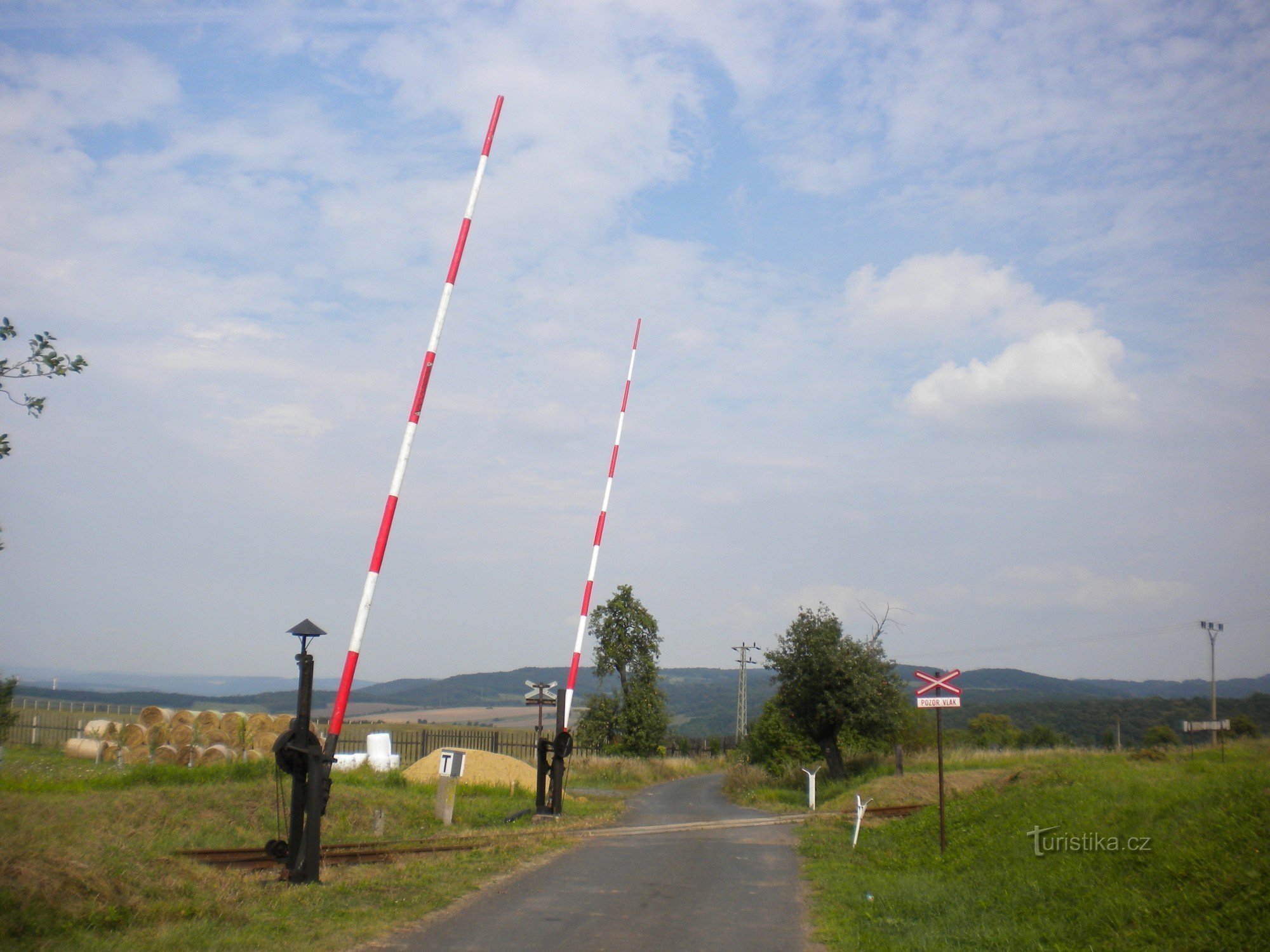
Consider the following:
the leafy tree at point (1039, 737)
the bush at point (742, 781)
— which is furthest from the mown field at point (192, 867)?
the leafy tree at point (1039, 737)

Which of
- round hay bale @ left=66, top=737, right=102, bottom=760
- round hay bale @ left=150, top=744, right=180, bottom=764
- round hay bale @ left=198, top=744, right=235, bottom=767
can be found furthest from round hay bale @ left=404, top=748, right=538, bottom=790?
round hay bale @ left=66, top=737, right=102, bottom=760

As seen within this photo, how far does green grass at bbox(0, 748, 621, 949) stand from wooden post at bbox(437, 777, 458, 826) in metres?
0.21

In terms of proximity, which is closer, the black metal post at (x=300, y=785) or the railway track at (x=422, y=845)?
the black metal post at (x=300, y=785)

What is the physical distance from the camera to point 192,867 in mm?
9953

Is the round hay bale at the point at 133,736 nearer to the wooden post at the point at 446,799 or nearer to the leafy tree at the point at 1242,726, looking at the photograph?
the wooden post at the point at 446,799

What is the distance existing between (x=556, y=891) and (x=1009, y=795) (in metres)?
9.99

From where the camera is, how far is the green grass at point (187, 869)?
786 cm

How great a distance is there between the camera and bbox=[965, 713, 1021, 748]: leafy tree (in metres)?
59.4

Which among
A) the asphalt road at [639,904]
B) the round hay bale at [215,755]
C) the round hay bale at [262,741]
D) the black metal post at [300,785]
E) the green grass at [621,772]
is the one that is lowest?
the green grass at [621,772]

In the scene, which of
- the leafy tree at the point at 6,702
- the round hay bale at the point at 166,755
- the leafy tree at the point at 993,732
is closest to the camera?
the leafy tree at the point at 6,702

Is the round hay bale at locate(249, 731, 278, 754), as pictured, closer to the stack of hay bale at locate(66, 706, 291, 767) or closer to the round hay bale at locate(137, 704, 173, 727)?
the stack of hay bale at locate(66, 706, 291, 767)

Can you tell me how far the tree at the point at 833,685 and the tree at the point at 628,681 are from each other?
19.1 meters

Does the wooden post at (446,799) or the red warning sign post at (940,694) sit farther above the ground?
the red warning sign post at (940,694)

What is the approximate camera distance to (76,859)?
339 inches
